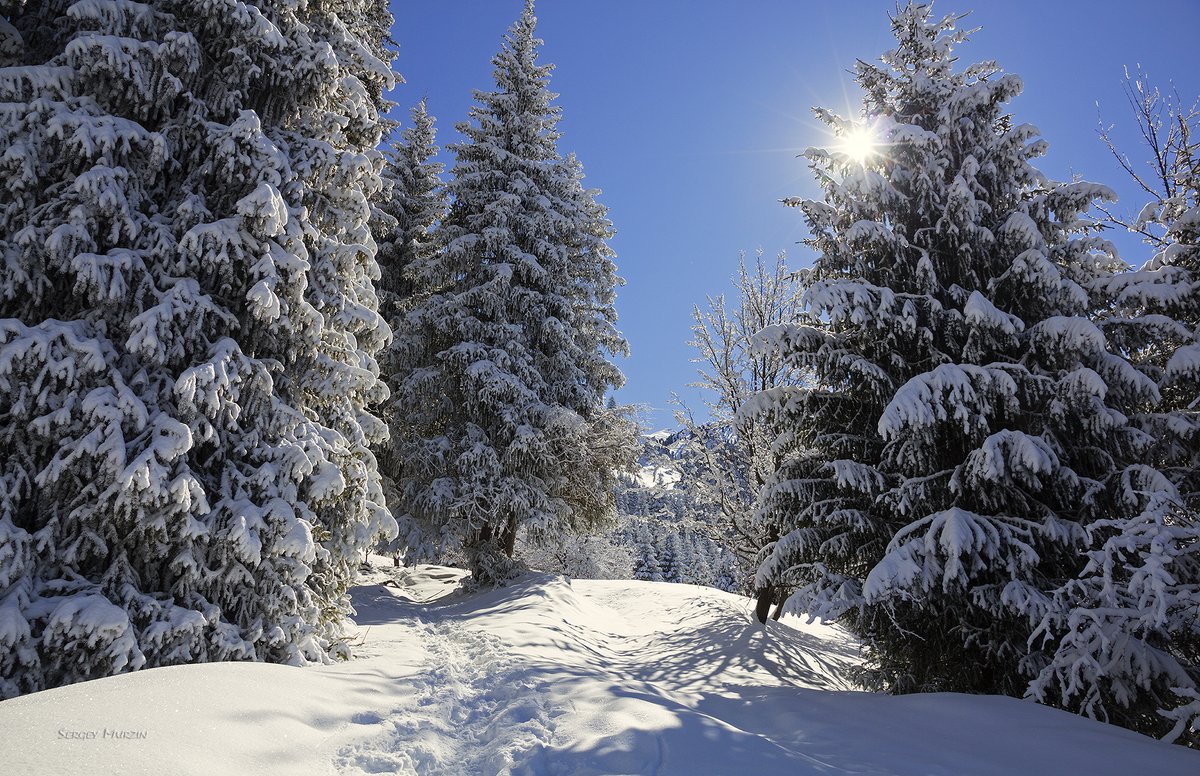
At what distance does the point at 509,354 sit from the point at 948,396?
8708 millimetres

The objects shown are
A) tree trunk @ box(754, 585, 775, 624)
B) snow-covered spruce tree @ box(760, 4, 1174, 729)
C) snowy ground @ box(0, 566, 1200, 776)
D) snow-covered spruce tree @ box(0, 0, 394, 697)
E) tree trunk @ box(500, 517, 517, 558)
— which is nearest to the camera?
snowy ground @ box(0, 566, 1200, 776)

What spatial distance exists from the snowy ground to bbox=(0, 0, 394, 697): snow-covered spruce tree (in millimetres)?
1091

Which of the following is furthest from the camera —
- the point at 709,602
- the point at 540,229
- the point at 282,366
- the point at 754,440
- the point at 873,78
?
the point at 540,229

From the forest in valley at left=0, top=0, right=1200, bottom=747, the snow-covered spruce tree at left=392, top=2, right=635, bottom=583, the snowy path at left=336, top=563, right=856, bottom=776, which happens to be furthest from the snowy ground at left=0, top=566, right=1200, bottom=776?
the snow-covered spruce tree at left=392, top=2, right=635, bottom=583

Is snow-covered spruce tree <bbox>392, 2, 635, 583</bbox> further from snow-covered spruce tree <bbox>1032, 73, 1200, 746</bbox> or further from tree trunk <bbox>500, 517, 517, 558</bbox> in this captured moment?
snow-covered spruce tree <bbox>1032, 73, 1200, 746</bbox>

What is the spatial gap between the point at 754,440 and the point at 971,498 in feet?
16.7

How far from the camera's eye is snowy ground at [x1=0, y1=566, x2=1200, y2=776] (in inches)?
125

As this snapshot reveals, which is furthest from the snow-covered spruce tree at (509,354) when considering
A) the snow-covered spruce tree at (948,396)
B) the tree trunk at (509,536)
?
the snow-covered spruce tree at (948,396)

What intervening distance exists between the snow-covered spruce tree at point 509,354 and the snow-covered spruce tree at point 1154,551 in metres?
8.72

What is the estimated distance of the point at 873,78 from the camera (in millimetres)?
8539

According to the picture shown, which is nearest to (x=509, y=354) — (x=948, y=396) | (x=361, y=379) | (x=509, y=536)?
(x=509, y=536)

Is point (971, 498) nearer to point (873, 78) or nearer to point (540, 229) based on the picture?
point (873, 78)

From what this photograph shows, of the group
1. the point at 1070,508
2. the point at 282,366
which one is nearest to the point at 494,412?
the point at 282,366

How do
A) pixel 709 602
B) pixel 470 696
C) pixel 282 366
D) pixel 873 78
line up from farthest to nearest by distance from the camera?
1. pixel 709 602
2. pixel 873 78
3. pixel 282 366
4. pixel 470 696
